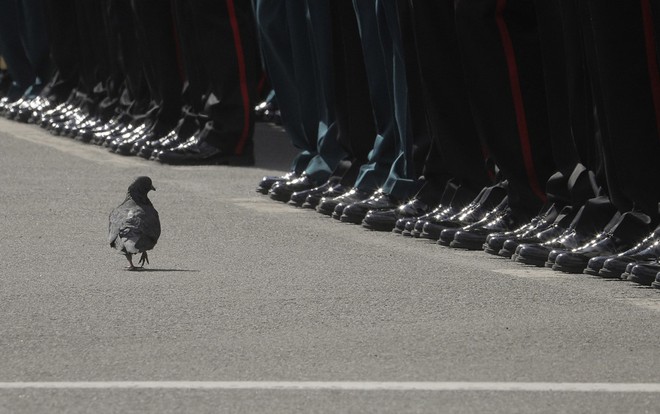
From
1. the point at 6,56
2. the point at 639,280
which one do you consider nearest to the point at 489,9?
the point at 639,280

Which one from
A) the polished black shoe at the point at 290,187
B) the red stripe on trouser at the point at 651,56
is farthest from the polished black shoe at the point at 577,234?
the polished black shoe at the point at 290,187

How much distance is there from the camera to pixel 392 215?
31.2 feet

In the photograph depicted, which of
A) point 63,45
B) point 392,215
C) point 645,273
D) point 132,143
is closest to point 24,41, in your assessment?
point 63,45

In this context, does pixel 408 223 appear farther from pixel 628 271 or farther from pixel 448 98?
pixel 628 271

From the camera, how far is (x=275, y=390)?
5168 millimetres

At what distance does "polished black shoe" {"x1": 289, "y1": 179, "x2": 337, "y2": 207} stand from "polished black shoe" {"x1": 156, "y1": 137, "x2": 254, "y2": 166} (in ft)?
9.79

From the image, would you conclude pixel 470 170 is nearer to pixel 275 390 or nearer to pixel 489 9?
pixel 489 9

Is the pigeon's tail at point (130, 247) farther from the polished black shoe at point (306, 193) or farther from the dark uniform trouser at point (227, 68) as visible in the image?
the dark uniform trouser at point (227, 68)

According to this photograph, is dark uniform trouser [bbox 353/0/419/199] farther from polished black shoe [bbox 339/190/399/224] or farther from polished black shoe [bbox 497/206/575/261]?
polished black shoe [bbox 497/206/575/261]

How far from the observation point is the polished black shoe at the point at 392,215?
30.8 feet

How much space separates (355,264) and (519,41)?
1194 millimetres

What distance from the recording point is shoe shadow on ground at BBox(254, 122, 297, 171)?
14.0 m

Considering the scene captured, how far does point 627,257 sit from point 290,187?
378 cm

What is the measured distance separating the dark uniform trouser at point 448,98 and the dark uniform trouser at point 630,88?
1.40 meters
